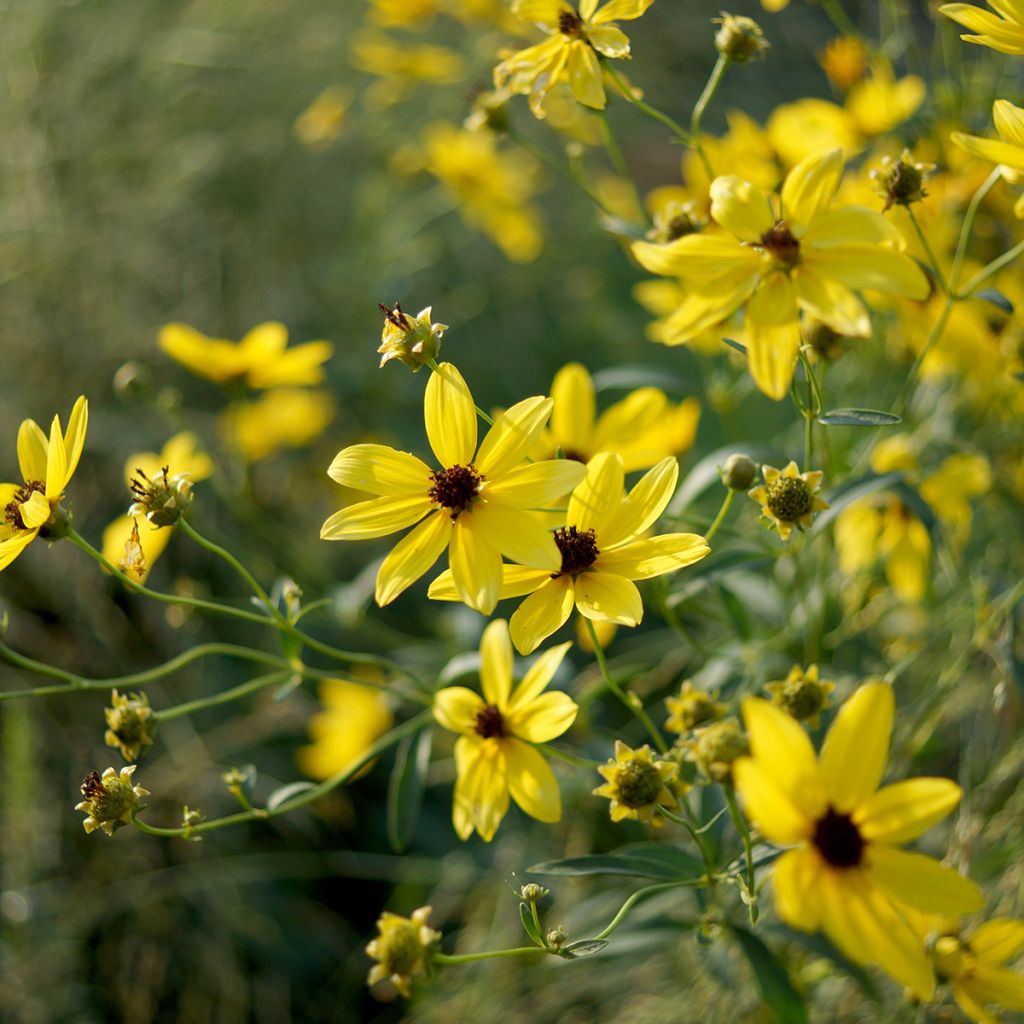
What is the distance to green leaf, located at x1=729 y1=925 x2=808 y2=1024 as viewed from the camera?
91cm

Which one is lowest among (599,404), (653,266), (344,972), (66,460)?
(344,972)

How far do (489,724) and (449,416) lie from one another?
280mm

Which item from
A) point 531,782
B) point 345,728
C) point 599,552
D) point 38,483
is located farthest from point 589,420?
point 345,728

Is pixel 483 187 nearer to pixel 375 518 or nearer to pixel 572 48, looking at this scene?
pixel 572 48

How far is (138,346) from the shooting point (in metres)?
2.40

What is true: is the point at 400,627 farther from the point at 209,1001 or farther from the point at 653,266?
the point at 653,266

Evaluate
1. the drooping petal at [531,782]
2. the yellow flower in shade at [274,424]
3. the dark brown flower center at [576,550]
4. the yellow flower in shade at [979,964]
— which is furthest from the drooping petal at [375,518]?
the yellow flower in shade at [274,424]

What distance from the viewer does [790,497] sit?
0.84 metres

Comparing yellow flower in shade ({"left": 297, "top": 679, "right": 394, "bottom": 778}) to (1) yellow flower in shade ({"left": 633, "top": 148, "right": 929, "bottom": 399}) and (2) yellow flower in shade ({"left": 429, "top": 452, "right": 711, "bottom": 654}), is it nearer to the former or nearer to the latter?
(2) yellow flower in shade ({"left": 429, "top": 452, "right": 711, "bottom": 654})

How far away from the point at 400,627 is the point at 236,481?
1.58ft

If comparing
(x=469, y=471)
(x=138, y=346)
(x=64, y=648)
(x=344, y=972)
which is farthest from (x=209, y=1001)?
(x=138, y=346)

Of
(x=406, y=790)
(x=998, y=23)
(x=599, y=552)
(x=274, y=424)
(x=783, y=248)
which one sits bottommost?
(x=274, y=424)

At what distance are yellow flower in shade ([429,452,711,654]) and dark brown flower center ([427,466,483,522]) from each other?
6 centimetres

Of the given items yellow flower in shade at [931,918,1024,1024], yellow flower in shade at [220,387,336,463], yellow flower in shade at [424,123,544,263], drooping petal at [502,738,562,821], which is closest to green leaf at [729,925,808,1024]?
yellow flower in shade at [931,918,1024,1024]
